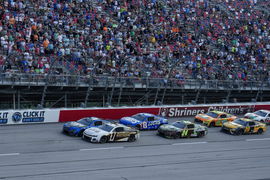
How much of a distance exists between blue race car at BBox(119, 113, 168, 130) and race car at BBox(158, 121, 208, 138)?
4.83 feet

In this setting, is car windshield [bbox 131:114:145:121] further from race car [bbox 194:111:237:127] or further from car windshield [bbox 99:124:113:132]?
race car [bbox 194:111:237:127]

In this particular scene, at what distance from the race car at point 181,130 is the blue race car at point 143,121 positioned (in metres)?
1.47

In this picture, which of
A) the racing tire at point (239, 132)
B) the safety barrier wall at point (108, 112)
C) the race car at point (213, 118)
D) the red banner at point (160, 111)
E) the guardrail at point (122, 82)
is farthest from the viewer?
the race car at point (213, 118)

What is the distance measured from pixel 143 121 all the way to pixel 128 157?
7330 mm

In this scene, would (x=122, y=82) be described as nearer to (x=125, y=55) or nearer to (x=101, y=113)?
(x=101, y=113)

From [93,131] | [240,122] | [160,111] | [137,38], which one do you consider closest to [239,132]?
[240,122]


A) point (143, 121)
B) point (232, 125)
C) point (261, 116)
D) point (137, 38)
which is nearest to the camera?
point (143, 121)

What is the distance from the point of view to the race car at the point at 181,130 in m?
28.7

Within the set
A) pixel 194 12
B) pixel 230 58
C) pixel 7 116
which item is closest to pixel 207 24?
pixel 194 12

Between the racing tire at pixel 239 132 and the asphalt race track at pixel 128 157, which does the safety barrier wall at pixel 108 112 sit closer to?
the asphalt race track at pixel 128 157

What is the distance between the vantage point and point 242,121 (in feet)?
106

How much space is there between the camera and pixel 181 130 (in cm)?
2898

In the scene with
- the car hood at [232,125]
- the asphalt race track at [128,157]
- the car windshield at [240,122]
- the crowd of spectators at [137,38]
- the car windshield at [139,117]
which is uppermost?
the crowd of spectators at [137,38]

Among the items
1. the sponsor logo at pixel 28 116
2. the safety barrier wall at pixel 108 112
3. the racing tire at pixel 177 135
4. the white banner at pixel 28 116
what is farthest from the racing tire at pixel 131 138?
the sponsor logo at pixel 28 116
